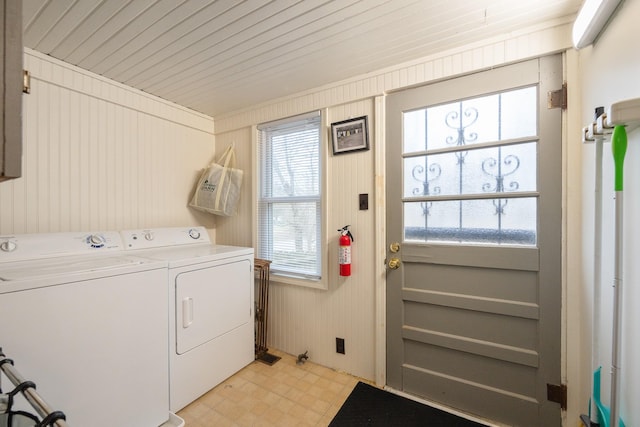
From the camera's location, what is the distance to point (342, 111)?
2.07 meters

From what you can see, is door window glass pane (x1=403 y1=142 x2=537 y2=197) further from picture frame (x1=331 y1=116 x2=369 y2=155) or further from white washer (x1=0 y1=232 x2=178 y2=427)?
white washer (x1=0 y1=232 x2=178 y2=427)

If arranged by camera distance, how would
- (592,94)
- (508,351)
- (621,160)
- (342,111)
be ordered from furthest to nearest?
(342,111) < (508,351) < (592,94) < (621,160)

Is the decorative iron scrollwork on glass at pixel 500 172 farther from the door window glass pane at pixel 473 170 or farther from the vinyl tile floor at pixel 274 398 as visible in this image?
the vinyl tile floor at pixel 274 398

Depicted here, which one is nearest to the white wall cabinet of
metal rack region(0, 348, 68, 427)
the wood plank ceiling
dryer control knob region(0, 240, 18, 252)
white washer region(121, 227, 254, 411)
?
metal rack region(0, 348, 68, 427)

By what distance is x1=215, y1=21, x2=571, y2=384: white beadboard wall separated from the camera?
5.85 feet

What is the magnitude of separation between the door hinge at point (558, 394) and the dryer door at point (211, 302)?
6.62 ft

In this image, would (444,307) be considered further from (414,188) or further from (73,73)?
(73,73)

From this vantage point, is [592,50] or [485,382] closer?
[592,50]

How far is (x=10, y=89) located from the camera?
533 mm

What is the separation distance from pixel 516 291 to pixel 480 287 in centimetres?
18

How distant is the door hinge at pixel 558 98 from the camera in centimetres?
141

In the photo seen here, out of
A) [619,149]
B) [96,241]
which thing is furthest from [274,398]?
[619,149]

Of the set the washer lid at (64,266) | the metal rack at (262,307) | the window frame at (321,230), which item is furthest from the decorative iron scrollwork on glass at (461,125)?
the washer lid at (64,266)

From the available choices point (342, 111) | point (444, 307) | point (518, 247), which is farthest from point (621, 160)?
point (342, 111)
